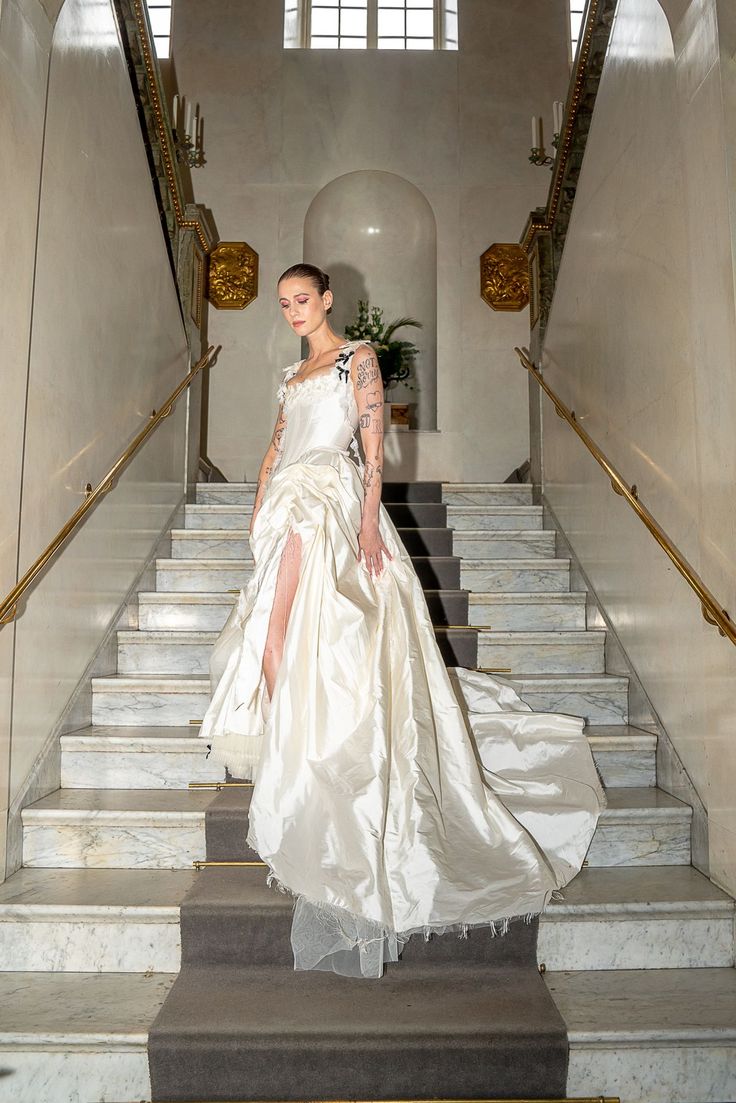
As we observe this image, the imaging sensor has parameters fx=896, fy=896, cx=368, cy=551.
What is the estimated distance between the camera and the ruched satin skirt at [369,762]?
2.35m

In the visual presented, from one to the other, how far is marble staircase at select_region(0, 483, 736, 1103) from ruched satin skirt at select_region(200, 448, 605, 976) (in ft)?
0.55

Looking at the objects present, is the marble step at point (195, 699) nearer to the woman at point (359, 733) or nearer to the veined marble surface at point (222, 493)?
the woman at point (359, 733)

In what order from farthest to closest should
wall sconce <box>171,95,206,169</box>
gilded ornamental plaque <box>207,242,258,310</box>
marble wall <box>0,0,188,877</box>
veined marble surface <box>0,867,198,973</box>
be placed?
gilded ornamental plaque <box>207,242,258,310</box> → wall sconce <box>171,95,206,169</box> → marble wall <box>0,0,188,877</box> → veined marble surface <box>0,867,198,973</box>

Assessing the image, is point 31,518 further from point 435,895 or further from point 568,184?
point 568,184

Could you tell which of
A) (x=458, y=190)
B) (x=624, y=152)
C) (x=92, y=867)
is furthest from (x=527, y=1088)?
(x=458, y=190)

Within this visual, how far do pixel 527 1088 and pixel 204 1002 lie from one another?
0.81 meters

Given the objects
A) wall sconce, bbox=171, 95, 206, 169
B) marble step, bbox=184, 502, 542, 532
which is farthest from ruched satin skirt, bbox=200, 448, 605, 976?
wall sconce, bbox=171, 95, 206, 169

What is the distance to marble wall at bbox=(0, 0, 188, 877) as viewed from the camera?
2.81 meters

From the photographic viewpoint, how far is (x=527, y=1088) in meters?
2.11

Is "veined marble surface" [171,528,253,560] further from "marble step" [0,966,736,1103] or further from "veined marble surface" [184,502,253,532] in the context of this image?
"marble step" [0,966,736,1103]

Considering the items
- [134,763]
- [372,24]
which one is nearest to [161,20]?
[372,24]

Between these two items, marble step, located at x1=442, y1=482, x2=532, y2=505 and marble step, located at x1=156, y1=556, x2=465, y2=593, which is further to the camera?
marble step, located at x1=442, y1=482, x2=532, y2=505

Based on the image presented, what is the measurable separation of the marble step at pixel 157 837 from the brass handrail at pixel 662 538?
70 cm

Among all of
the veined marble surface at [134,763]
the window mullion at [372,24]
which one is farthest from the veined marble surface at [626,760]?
the window mullion at [372,24]
